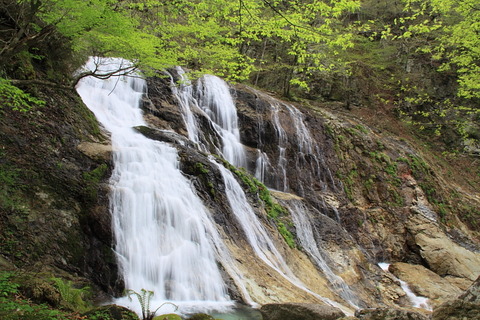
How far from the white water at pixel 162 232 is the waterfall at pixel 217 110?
498 centimetres

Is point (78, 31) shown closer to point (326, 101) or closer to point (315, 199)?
point (315, 199)

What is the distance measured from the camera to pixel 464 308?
12.3 ft

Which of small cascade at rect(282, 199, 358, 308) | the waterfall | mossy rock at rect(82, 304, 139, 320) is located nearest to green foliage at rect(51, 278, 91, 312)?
mossy rock at rect(82, 304, 139, 320)

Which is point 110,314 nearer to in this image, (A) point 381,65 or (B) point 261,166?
(B) point 261,166

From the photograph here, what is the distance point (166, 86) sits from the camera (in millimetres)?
14891

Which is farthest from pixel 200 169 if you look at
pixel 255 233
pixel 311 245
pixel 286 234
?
pixel 311 245

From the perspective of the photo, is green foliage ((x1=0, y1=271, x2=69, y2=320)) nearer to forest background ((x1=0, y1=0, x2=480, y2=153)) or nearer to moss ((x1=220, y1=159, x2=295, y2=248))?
forest background ((x1=0, y1=0, x2=480, y2=153))

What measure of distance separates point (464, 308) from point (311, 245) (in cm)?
725

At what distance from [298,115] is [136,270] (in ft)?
42.8

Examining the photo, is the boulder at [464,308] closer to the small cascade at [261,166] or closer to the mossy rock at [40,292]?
the mossy rock at [40,292]

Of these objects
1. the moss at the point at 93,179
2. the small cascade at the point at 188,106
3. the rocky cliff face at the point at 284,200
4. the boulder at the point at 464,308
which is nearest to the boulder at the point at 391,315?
the boulder at the point at 464,308

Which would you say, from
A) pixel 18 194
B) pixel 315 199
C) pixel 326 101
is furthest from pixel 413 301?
pixel 326 101

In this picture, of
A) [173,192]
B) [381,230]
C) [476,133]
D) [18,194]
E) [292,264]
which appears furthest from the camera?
[476,133]

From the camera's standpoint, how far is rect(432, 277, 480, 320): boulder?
12.0 feet
